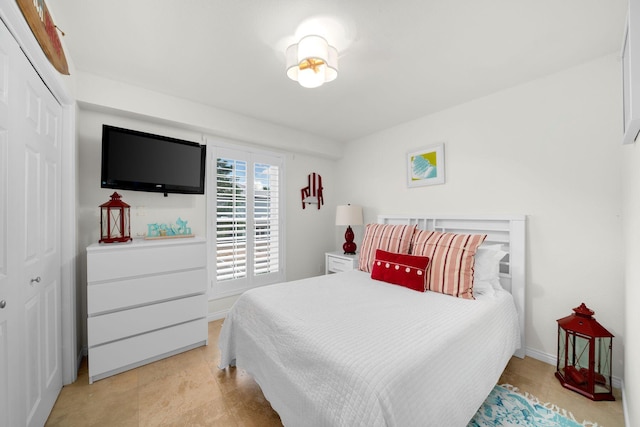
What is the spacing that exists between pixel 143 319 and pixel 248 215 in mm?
1550

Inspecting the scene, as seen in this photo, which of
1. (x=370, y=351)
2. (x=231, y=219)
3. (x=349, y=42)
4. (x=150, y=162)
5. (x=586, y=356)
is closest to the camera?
(x=370, y=351)

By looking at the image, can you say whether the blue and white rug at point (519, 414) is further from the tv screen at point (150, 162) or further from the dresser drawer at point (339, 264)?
the tv screen at point (150, 162)

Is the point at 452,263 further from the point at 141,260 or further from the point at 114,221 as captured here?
the point at 114,221

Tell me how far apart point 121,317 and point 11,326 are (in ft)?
3.17

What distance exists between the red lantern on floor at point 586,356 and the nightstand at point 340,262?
6.41 feet

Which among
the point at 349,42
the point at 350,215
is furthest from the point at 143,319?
the point at 349,42

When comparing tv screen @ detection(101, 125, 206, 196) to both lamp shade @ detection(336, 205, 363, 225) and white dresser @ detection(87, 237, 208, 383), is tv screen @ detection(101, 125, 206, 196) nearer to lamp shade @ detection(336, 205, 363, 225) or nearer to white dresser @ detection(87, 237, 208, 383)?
white dresser @ detection(87, 237, 208, 383)

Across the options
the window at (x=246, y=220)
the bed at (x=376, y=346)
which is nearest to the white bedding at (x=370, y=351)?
the bed at (x=376, y=346)

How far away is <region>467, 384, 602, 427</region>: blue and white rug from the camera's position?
60.5 inches

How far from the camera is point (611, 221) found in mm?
1886

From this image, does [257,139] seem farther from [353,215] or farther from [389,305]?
[389,305]

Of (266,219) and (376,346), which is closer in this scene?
(376,346)

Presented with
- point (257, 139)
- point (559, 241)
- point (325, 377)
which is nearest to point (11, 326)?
point (325, 377)

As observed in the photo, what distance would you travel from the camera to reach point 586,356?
6.38 feet
